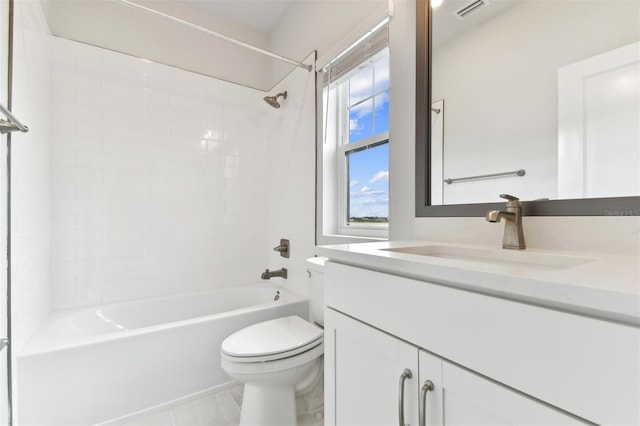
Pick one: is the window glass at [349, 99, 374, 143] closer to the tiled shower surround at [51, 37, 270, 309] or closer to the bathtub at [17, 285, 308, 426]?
the tiled shower surround at [51, 37, 270, 309]

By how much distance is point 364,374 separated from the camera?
81 cm

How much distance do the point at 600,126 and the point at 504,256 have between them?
0.47m

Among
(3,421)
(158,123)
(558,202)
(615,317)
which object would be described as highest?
(158,123)

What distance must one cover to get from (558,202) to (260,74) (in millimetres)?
2493

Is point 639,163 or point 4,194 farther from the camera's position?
point 4,194

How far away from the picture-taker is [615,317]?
408 millimetres

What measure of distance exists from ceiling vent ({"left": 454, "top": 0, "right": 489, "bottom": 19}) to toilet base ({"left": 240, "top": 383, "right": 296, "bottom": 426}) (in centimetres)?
182

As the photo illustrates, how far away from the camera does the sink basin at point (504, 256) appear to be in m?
0.77

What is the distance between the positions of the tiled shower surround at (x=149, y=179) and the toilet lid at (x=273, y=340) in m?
1.08

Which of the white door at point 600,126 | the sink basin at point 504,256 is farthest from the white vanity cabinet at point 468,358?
the white door at point 600,126

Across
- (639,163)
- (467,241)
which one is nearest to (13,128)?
(467,241)

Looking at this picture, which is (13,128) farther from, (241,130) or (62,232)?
(241,130)

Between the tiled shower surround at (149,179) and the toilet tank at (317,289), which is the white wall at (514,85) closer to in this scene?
the toilet tank at (317,289)

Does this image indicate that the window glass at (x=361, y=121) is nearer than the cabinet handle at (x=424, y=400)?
Result: No
